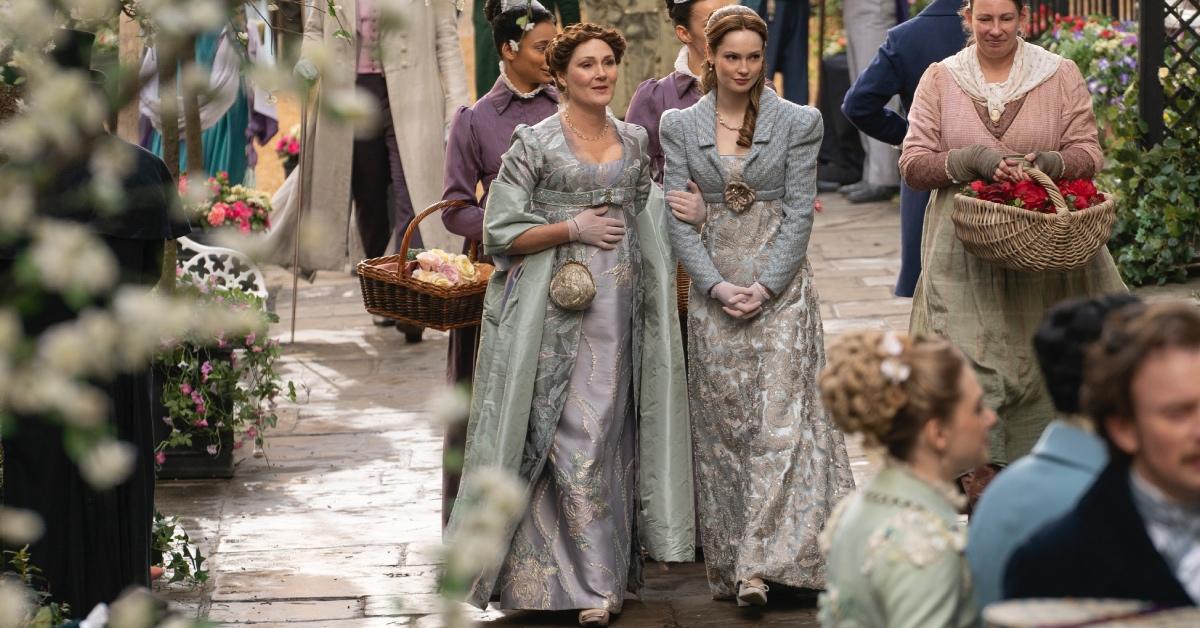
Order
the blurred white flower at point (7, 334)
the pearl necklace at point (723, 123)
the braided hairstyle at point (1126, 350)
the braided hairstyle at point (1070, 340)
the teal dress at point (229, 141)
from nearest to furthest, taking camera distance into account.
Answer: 1. the blurred white flower at point (7, 334)
2. the braided hairstyle at point (1126, 350)
3. the braided hairstyle at point (1070, 340)
4. the pearl necklace at point (723, 123)
5. the teal dress at point (229, 141)

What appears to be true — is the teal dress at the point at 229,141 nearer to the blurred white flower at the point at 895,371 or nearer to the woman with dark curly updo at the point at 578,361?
the woman with dark curly updo at the point at 578,361

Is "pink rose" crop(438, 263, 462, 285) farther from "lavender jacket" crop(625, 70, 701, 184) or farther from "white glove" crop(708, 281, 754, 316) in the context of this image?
"white glove" crop(708, 281, 754, 316)

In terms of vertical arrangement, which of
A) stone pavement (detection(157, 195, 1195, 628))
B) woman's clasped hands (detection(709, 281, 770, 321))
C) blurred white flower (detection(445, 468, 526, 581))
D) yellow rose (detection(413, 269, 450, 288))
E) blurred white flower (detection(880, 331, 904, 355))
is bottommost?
stone pavement (detection(157, 195, 1195, 628))

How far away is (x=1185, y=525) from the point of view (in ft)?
9.09

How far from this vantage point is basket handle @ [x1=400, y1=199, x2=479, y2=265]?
601cm

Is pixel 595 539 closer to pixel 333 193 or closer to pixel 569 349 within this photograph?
pixel 569 349

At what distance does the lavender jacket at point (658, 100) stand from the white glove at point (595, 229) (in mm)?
721

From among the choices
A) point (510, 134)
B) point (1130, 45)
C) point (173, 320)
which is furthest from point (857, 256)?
point (173, 320)

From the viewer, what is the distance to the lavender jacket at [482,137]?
626cm

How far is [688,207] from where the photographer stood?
19.0ft

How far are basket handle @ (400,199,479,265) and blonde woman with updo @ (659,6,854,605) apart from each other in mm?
746

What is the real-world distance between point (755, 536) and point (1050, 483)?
2800mm

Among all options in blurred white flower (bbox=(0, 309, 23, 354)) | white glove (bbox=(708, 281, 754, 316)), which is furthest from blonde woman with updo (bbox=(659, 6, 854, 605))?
blurred white flower (bbox=(0, 309, 23, 354))

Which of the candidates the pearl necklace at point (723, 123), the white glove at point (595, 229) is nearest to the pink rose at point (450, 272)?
the white glove at point (595, 229)
